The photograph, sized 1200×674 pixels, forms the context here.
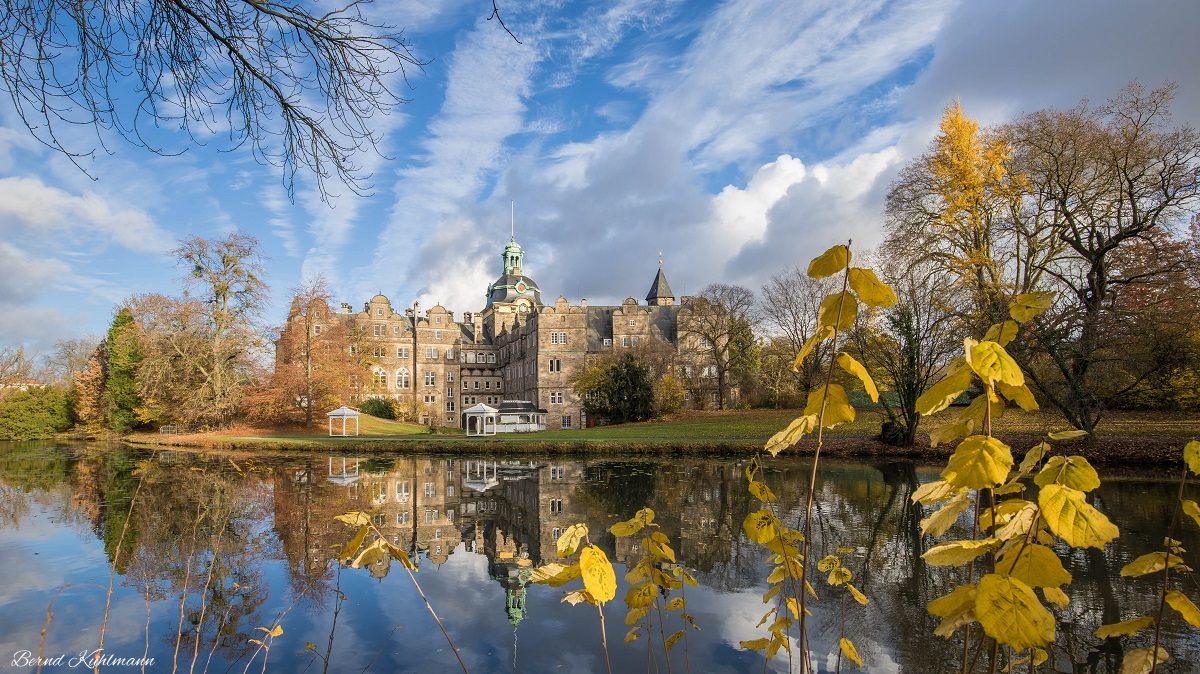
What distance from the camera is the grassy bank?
19544mm

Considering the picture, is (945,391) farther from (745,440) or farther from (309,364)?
(309,364)

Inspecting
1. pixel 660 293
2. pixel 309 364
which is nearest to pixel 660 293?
pixel 660 293

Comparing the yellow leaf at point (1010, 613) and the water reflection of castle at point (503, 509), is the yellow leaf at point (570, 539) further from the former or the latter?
the water reflection of castle at point (503, 509)

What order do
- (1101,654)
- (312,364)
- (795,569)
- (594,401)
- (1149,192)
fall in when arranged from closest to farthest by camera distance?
(795,569), (1101,654), (1149,192), (312,364), (594,401)

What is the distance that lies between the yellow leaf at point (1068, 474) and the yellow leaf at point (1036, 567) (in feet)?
0.51

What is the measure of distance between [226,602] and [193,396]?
35054 mm

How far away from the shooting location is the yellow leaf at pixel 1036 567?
4.30 feet

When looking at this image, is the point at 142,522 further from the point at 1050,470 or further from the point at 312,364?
the point at 312,364

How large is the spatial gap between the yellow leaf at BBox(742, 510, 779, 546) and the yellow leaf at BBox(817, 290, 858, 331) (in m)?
0.85

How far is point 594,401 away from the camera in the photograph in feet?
146


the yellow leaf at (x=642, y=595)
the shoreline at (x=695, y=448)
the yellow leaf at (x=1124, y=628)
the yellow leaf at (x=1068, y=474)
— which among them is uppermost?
the yellow leaf at (x=1068, y=474)

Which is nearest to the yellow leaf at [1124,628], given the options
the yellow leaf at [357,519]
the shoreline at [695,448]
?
the yellow leaf at [357,519]

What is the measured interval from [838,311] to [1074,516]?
0.64 metres

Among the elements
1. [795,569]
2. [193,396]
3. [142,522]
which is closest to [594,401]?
[193,396]
